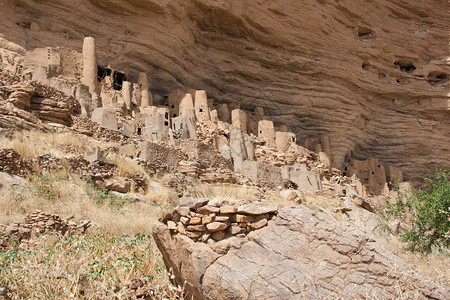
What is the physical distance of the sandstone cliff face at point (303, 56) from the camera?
24109 millimetres

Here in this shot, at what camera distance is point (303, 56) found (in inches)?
1120

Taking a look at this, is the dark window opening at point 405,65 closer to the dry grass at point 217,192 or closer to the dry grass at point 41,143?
the dry grass at point 217,192

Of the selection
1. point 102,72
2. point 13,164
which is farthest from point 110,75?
point 13,164

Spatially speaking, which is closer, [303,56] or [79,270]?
[79,270]

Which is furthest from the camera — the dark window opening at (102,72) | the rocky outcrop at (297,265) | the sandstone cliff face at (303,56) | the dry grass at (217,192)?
A: the sandstone cliff face at (303,56)

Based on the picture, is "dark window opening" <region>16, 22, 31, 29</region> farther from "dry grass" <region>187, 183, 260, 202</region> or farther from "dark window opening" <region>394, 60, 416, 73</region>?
"dark window opening" <region>394, 60, 416, 73</region>

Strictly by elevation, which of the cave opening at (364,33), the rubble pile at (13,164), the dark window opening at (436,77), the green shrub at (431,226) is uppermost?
the cave opening at (364,33)

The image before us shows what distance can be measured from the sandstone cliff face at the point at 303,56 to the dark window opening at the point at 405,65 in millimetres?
70

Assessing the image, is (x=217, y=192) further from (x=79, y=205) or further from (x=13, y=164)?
(x=13, y=164)

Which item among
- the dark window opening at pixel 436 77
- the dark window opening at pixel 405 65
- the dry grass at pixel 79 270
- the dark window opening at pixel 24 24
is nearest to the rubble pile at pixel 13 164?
the dry grass at pixel 79 270

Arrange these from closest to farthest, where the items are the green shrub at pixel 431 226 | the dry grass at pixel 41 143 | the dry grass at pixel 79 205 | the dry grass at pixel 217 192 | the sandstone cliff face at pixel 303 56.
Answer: the dry grass at pixel 79 205 < the green shrub at pixel 431 226 < the dry grass at pixel 41 143 < the dry grass at pixel 217 192 < the sandstone cliff face at pixel 303 56

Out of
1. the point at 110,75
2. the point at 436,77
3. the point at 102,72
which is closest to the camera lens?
the point at 110,75

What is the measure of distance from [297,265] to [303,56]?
2609cm

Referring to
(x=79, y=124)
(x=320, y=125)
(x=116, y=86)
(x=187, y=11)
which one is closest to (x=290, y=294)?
(x=79, y=124)
